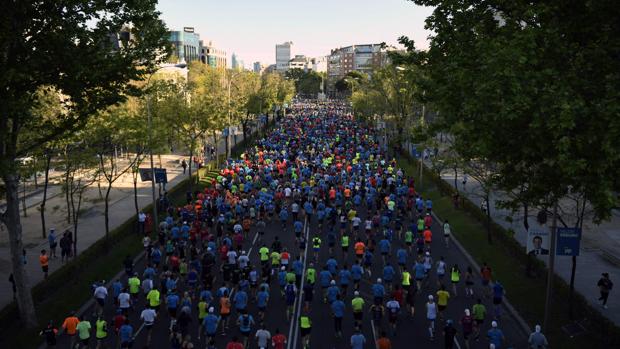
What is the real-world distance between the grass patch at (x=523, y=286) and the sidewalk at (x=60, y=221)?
57.9 ft

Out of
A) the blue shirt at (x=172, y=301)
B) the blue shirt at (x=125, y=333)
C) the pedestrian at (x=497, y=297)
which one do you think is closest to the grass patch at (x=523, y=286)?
the pedestrian at (x=497, y=297)

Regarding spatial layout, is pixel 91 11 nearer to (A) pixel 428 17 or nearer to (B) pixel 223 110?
(A) pixel 428 17

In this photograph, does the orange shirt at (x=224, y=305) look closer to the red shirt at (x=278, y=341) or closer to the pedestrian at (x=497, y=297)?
the red shirt at (x=278, y=341)

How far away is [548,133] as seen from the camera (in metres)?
10.3

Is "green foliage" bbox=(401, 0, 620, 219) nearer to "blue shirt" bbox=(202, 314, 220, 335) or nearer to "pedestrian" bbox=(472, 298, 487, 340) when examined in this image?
"pedestrian" bbox=(472, 298, 487, 340)

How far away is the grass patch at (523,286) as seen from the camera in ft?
50.4

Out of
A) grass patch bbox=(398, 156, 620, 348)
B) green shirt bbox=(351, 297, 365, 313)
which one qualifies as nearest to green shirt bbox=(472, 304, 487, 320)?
grass patch bbox=(398, 156, 620, 348)

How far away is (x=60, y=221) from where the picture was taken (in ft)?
85.9

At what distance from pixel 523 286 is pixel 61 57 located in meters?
16.8

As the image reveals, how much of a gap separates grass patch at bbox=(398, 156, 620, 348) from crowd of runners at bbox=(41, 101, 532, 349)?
1.09m

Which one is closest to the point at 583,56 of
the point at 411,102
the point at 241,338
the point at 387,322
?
the point at 387,322

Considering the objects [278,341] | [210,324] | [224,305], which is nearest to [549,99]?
[278,341]

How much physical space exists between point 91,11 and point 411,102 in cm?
3877

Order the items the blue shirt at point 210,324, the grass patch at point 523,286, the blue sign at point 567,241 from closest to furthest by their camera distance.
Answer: the blue shirt at point 210,324, the blue sign at point 567,241, the grass patch at point 523,286
